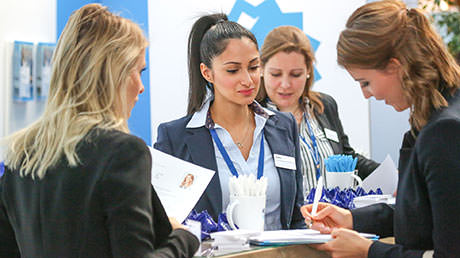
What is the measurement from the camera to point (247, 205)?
83.2 inches

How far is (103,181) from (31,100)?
3.60 metres

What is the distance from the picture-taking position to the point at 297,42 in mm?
3973

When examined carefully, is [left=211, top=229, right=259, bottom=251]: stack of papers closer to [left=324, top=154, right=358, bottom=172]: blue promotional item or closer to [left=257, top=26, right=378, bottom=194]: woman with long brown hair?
[left=324, top=154, right=358, bottom=172]: blue promotional item

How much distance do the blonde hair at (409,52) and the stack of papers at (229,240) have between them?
2.21 ft

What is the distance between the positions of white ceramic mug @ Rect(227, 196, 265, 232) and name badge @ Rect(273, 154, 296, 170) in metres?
0.67

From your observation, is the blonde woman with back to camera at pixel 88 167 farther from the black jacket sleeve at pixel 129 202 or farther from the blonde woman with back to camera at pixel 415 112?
the blonde woman with back to camera at pixel 415 112

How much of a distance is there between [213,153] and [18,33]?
8.84 feet

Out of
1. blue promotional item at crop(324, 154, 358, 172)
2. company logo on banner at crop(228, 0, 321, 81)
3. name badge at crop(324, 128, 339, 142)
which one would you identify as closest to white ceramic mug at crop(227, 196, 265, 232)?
blue promotional item at crop(324, 154, 358, 172)

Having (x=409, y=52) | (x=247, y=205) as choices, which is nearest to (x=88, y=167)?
(x=247, y=205)

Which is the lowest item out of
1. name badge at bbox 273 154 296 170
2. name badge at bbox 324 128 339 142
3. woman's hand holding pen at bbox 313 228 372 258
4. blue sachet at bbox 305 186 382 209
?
woman's hand holding pen at bbox 313 228 372 258

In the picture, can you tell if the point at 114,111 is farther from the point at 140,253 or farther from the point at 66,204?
the point at 140,253

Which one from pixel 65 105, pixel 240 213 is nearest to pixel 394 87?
pixel 240 213

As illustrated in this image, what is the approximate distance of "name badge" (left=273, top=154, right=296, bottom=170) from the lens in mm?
2785

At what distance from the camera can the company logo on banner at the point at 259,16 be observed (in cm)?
501
